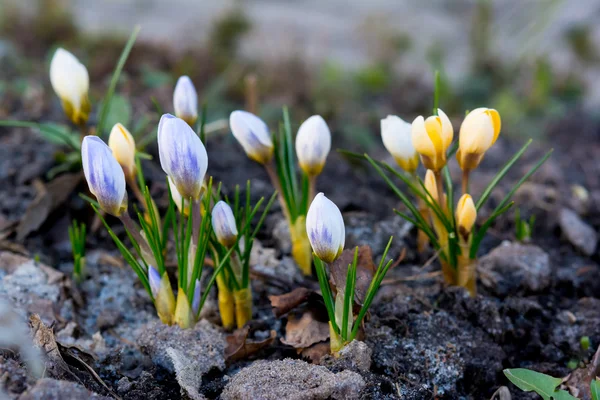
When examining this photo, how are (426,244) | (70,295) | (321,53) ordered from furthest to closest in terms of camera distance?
(321,53) → (426,244) → (70,295)

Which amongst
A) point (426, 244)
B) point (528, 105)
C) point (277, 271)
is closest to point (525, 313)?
point (426, 244)

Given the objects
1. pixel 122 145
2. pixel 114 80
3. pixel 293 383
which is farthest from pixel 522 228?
pixel 114 80

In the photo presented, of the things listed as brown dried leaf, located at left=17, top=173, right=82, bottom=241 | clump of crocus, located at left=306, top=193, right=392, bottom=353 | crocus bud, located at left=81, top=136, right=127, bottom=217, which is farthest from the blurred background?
clump of crocus, located at left=306, top=193, right=392, bottom=353

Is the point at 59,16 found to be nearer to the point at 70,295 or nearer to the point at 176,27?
the point at 176,27

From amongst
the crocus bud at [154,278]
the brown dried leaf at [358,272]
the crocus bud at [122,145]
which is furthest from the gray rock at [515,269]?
the crocus bud at [122,145]

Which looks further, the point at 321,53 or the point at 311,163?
the point at 321,53

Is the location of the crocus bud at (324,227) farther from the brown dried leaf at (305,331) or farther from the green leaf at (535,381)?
the green leaf at (535,381)
